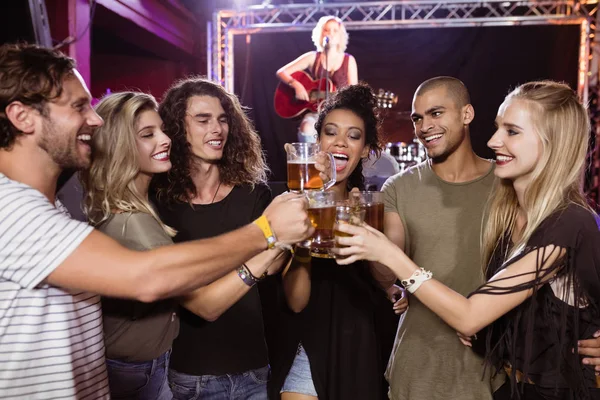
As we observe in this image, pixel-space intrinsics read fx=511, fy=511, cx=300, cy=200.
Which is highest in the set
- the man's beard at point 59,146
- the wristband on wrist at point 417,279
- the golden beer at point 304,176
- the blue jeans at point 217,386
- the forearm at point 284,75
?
the forearm at point 284,75

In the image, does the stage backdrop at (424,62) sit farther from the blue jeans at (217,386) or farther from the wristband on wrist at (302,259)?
the blue jeans at (217,386)

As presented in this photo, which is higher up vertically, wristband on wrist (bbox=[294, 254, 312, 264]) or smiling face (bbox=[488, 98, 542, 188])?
smiling face (bbox=[488, 98, 542, 188])

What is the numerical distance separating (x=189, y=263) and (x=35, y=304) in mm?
410

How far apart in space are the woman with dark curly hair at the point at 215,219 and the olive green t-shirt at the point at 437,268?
2.05ft

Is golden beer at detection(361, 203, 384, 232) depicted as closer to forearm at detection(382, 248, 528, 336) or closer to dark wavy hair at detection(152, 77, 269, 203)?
forearm at detection(382, 248, 528, 336)

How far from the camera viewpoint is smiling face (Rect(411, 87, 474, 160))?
2.50 m

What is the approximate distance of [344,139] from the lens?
2.31 meters

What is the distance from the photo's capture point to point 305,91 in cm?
737

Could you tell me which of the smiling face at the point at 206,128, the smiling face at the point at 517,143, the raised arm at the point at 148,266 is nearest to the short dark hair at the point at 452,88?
the smiling face at the point at 517,143

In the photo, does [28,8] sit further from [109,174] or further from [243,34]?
[243,34]

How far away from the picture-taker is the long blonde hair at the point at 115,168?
1850 mm

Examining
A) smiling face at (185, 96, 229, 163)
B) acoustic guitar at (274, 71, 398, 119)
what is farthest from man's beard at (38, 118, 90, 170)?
acoustic guitar at (274, 71, 398, 119)

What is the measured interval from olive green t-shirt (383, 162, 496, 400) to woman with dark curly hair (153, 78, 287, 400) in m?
0.62

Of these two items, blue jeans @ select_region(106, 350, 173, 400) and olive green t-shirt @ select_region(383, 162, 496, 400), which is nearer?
Result: blue jeans @ select_region(106, 350, 173, 400)
